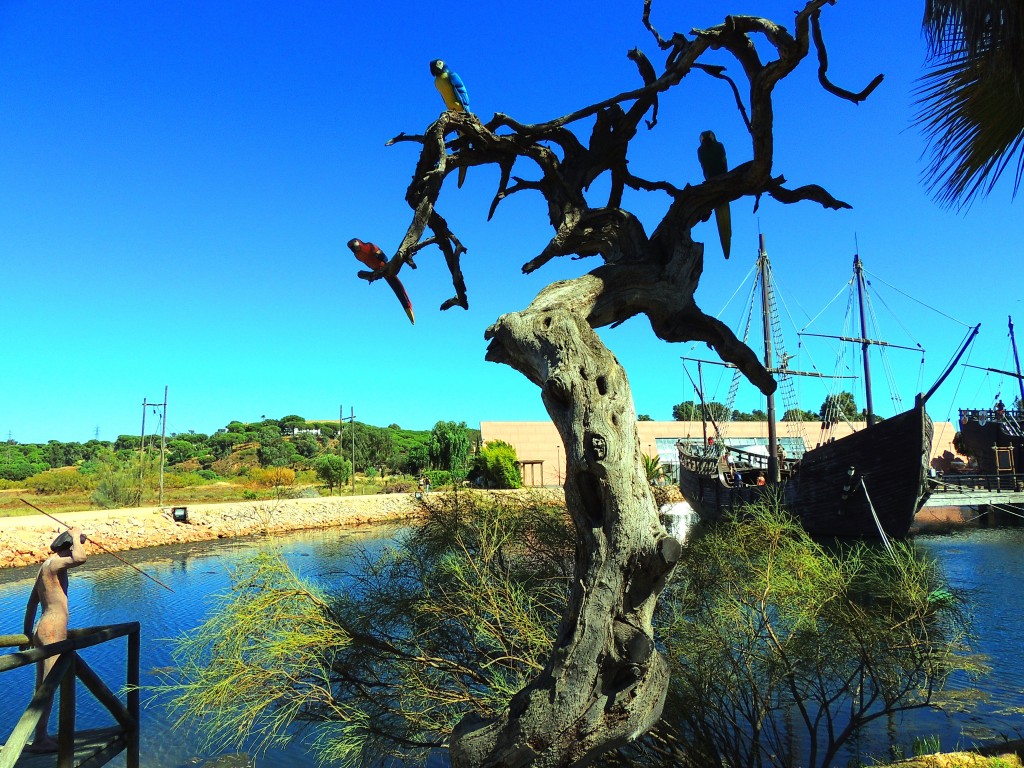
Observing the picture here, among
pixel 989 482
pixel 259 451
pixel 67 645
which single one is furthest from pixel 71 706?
pixel 259 451

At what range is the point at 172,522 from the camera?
75.6 ft

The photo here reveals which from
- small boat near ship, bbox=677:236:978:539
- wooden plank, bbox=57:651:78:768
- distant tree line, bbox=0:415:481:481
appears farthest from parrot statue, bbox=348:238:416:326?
distant tree line, bbox=0:415:481:481

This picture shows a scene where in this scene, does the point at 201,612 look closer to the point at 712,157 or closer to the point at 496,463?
the point at 712,157

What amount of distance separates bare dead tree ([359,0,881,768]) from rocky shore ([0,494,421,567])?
13303 mm

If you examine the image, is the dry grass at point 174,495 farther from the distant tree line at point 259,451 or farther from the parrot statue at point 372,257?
the parrot statue at point 372,257

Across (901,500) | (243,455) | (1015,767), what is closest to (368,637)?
(1015,767)

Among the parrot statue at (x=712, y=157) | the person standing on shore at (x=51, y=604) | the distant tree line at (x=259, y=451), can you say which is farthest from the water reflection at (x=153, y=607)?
the distant tree line at (x=259, y=451)

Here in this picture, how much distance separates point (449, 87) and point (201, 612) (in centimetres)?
1052

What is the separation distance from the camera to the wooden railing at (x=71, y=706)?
3475mm

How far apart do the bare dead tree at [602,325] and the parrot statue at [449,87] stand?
2.18ft

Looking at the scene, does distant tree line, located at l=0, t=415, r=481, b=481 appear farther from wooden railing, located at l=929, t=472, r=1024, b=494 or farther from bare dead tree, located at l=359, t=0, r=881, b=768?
bare dead tree, located at l=359, t=0, r=881, b=768

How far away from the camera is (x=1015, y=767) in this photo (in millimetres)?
4047

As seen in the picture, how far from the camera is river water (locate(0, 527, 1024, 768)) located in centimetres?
669

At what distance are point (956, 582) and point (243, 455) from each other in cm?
5417
